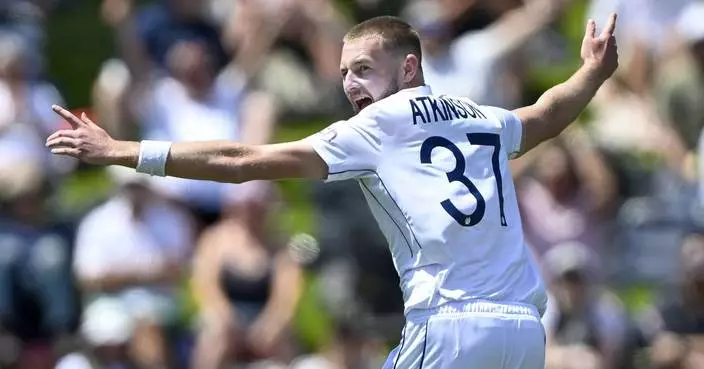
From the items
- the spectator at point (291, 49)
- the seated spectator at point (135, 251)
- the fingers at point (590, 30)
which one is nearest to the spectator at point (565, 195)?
the spectator at point (291, 49)

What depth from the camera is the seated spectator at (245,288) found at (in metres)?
11.0

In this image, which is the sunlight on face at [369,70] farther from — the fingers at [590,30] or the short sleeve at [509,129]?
the fingers at [590,30]

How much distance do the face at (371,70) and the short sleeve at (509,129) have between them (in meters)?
0.41

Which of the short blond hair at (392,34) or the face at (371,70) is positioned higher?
the short blond hair at (392,34)

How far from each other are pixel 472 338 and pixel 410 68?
115cm

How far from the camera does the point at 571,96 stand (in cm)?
702

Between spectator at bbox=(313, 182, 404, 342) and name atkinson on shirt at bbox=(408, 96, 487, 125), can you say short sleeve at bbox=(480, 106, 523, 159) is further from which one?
spectator at bbox=(313, 182, 404, 342)

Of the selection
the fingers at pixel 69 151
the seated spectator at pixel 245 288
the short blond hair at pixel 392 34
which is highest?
the short blond hair at pixel 392 34

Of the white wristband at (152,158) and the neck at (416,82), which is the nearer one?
the white wristband at (152,158)

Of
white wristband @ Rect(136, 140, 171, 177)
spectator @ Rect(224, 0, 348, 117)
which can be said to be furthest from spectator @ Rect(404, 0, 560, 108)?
white wristband @ Rect(136, 140, 171, 177)

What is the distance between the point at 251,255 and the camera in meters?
11.3

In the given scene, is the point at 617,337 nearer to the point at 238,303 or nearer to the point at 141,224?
the point at 238,303

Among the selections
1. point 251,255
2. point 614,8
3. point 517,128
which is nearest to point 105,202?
point 251,255

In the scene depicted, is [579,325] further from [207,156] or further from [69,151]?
[69,151]
